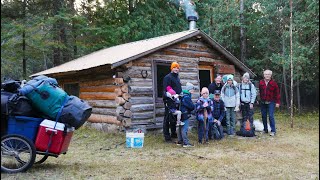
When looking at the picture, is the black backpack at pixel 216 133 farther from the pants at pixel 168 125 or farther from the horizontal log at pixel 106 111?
the horizontal log at pixel 106 111

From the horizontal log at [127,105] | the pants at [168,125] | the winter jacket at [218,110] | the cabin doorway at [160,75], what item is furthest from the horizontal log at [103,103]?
the winter jacket at [218,110]

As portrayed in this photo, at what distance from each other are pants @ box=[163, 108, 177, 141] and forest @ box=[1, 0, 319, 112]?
308 inches

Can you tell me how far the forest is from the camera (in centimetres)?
1455

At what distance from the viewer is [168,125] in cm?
871

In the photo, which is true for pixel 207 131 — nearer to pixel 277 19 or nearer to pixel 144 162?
pixel 144 162

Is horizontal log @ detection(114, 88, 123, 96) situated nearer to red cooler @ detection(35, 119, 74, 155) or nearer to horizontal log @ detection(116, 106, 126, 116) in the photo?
horizontal log @ detection(116, 106, 126, 116)

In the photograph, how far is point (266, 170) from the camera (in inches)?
224

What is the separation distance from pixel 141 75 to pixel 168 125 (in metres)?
1.91

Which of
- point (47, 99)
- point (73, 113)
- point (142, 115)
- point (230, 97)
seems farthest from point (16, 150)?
point (230, 97)

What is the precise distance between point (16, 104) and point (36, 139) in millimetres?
641

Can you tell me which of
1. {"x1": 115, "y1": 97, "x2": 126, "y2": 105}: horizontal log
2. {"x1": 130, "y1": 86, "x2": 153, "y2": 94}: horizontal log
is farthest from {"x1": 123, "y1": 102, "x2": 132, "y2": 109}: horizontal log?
{"x1": 130, "y1": 86, "x2": 153, "y2": 94}: horizontal log

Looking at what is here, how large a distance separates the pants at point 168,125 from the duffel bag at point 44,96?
11.8ft

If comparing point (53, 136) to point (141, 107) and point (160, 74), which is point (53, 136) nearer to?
point (141, 107)

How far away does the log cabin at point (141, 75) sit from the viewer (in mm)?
9500
